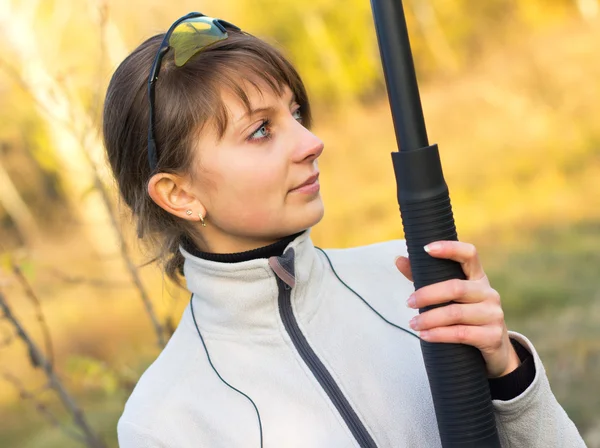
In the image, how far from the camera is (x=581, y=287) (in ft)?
20.2

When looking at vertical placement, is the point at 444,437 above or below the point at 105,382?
above

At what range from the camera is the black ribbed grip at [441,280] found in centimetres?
110

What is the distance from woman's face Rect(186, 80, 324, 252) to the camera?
166 centimetres

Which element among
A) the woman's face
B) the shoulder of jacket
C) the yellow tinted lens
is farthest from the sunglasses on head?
the shoulder of jacket

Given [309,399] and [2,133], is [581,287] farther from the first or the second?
[2,133]

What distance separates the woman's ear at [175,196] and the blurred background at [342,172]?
0.35m

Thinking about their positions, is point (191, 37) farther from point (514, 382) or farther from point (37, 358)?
point (37, 358)

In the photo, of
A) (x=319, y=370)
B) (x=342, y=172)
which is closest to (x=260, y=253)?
(x=319, y=370)

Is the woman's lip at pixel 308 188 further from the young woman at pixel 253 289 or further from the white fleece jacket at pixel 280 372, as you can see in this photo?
the white fleece jacket at pixel 280 372

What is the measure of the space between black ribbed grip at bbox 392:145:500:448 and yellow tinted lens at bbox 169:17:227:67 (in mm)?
800

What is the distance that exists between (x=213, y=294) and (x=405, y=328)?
0.47m

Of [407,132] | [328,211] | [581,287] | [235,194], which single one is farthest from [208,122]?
[328,211]

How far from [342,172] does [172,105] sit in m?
13.7

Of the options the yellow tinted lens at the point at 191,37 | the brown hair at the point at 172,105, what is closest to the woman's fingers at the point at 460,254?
the brown hair at the point at 172,105
